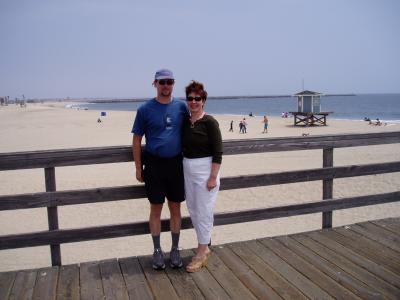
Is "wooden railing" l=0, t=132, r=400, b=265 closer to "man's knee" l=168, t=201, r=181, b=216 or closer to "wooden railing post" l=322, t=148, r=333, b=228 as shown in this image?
"wooden railing post" l=322, t=148, r=333, b=228

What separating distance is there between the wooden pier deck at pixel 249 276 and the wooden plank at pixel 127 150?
966 mm

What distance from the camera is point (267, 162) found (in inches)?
560

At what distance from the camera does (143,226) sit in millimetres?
3703

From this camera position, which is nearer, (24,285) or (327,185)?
(24,285)

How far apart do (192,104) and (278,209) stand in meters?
1.60

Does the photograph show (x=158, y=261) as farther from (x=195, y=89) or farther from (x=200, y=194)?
(x=195, y=89)

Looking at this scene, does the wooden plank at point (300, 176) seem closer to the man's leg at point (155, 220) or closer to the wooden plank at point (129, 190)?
the wooden plank at point (129, 190)

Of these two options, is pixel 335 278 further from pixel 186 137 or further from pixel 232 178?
pixel 186 137

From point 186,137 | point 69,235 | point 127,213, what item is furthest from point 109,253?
point 186,137

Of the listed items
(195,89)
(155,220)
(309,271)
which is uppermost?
(195,89)

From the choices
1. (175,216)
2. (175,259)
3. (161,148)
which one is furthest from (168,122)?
(175,259)

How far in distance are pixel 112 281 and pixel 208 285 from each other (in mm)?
807

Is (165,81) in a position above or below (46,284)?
above

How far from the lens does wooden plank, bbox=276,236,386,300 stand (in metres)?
3.00
